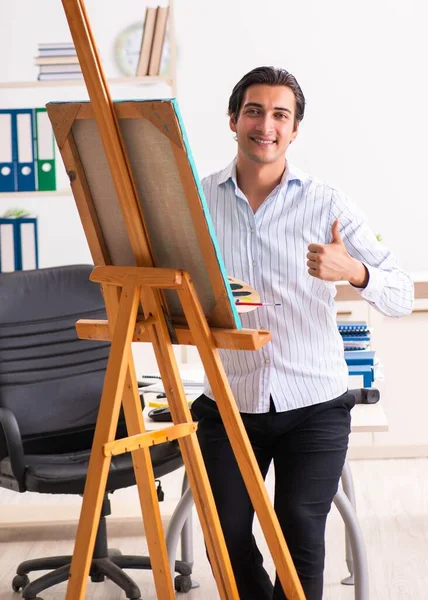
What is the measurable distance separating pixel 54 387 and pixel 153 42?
6.70 feet

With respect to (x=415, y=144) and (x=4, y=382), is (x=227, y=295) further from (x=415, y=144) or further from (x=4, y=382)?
(x=415, y=144)

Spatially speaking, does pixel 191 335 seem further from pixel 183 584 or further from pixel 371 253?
pixel 183 584

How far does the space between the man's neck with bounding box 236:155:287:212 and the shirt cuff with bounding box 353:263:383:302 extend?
0.31 meters

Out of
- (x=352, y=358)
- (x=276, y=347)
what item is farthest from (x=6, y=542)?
(x=276, y=347)

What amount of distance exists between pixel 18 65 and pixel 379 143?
1.94 meters

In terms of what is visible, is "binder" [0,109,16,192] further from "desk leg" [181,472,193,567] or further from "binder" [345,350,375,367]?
"binder" [345,350,375,367]

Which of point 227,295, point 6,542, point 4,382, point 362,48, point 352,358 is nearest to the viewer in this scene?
point 227,295

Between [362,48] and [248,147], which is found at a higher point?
[362,48]

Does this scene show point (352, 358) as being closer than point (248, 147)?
No

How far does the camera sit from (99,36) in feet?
17.1

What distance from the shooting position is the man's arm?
196 cm

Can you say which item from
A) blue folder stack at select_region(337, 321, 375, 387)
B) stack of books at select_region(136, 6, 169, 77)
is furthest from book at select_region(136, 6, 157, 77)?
blue folder stack at select_region(337, 321, 375, 387)

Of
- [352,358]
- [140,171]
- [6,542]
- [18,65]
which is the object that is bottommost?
[6,542]

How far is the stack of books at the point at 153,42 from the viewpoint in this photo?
179 inches
